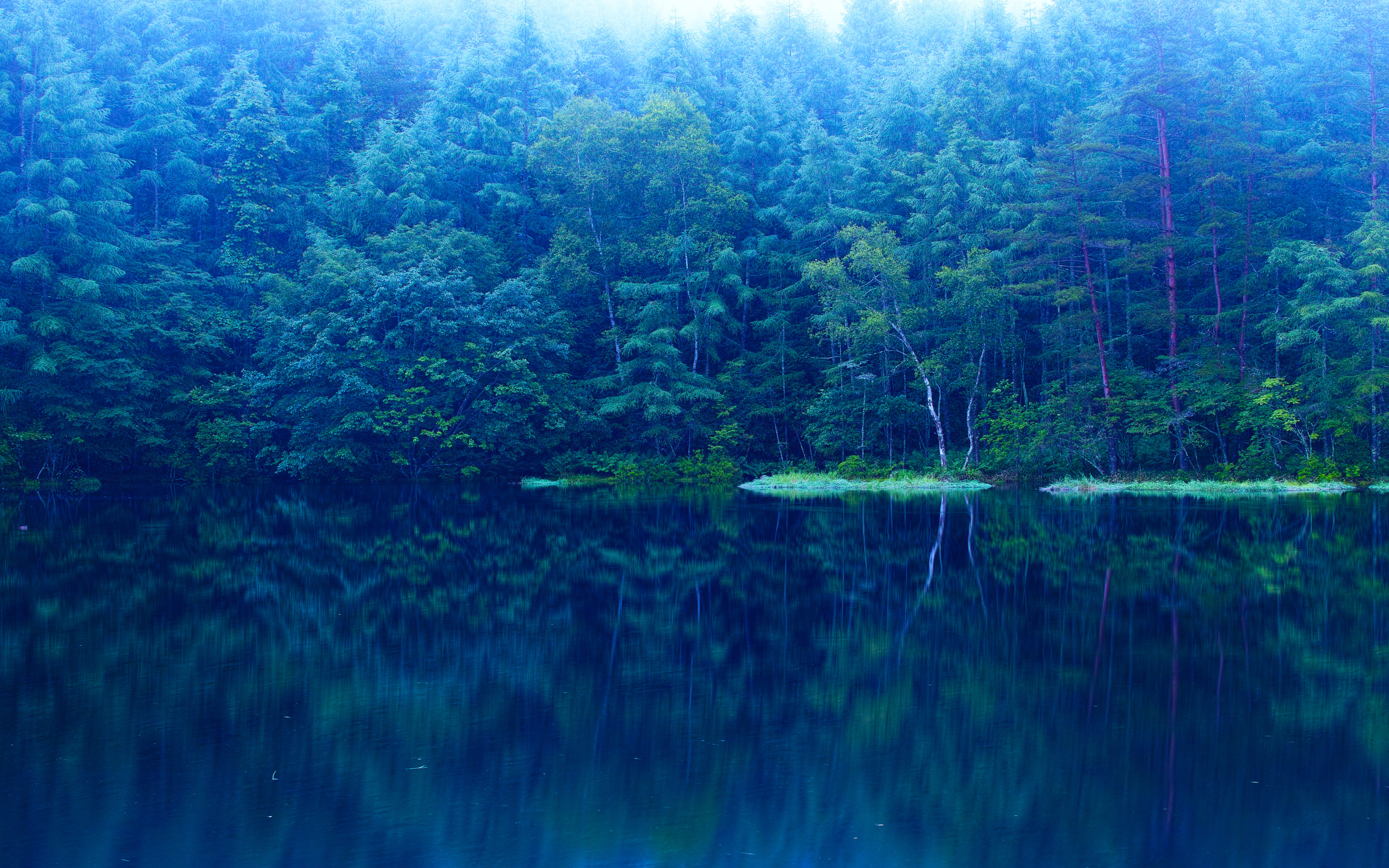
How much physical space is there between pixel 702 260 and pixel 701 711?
1041 inches

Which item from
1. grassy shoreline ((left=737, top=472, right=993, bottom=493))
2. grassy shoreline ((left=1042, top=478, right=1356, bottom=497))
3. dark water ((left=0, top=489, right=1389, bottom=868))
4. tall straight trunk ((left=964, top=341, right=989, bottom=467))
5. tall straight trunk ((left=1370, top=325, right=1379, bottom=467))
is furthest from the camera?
tall straight trunk ((left=964, top=341, right=989, bottom=467))

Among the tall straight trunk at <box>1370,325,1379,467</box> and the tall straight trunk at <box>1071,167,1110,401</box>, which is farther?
the tall straight trunk at <box>1071,167,1110,401</box>

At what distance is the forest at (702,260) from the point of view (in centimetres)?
2581

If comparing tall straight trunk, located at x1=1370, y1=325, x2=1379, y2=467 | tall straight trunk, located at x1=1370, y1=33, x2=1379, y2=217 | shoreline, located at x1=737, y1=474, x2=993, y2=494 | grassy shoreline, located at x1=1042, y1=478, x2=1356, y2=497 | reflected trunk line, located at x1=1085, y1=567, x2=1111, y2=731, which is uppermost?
tall straight trunk, located at x1=1370, y1=33, x2=1379, y2=217

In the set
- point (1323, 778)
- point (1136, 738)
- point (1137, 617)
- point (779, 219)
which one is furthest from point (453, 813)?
point (779, 219)

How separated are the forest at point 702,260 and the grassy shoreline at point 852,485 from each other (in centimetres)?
128

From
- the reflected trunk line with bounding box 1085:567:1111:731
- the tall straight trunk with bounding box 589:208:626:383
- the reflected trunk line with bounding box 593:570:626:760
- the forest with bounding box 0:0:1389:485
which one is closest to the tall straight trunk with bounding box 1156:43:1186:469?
the forest with bounding box 0:0:1389:485

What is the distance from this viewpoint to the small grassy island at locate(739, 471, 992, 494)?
25172mm

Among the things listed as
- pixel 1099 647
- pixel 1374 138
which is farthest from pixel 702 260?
pixel 1099 647

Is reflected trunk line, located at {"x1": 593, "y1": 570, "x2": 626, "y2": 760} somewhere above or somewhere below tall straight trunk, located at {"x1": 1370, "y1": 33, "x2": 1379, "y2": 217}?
below

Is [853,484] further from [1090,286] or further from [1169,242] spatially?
[1169,242]

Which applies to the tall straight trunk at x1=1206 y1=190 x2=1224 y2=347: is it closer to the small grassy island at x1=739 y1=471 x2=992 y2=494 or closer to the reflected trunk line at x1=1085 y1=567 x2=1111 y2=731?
the small grassy island at x1=739 y1=471 x2=992 y2=494

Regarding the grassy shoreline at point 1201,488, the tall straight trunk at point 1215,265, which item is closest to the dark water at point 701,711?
the grassy shoreline at point 1201,488

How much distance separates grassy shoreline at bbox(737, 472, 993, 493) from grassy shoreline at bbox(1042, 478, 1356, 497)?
213cm
